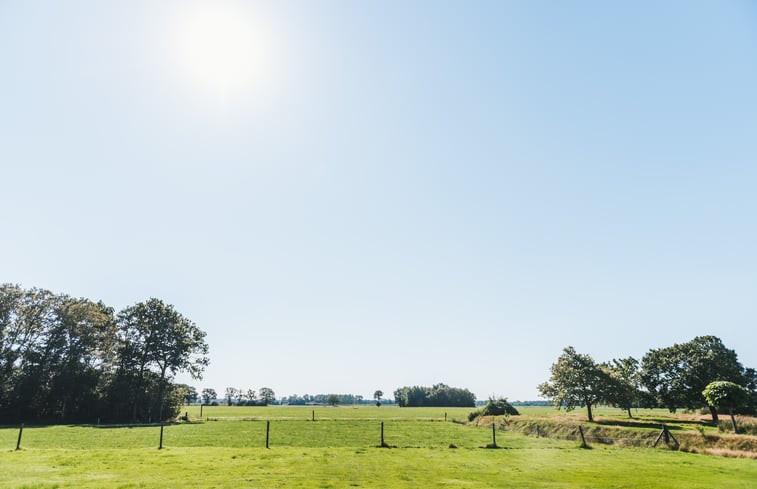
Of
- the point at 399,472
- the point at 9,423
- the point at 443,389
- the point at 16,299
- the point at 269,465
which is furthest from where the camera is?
the point at 443,389

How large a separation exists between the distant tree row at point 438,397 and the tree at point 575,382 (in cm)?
14725

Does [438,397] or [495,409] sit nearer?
[495,409]

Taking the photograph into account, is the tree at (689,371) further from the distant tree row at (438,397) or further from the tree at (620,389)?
the distant tree row at (438,397)

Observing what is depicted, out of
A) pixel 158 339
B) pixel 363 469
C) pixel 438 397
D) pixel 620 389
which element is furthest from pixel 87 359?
pixel 438 397

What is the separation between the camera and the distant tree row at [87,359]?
64000 mm

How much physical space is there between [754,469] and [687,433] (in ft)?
45.6

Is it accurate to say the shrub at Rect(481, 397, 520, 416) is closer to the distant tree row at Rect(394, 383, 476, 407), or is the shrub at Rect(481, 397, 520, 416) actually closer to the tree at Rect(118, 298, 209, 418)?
the tree at Rect(118, 298, 209, 418)

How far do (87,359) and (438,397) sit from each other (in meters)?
156

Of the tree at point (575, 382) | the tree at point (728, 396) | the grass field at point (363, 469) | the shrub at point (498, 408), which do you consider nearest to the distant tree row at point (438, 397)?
the shrub at point (498, 408)

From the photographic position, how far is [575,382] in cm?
5209

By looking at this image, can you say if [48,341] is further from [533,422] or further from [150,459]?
[533,422]

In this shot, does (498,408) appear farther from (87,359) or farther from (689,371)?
(87,359)

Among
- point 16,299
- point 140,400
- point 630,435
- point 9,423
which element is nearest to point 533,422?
point 630,435

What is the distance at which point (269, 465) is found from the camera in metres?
21.5
